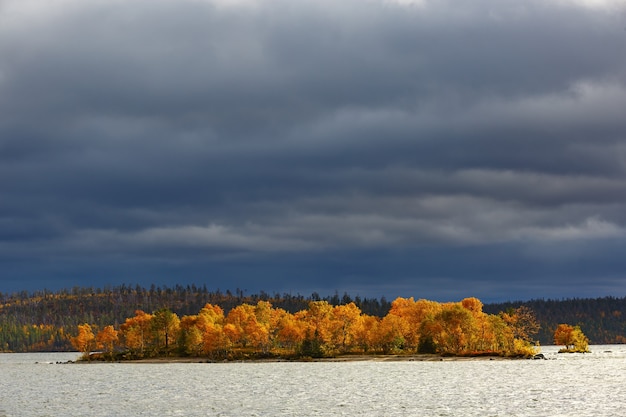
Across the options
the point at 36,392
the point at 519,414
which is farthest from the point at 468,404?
the point at 36,392

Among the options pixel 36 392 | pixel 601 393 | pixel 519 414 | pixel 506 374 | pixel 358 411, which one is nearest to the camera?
pixel 519 414

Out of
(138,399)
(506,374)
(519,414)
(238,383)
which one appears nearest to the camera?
(519,414)

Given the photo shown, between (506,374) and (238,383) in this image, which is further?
(506,374)

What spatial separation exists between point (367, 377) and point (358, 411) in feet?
266

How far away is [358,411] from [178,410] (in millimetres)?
23217

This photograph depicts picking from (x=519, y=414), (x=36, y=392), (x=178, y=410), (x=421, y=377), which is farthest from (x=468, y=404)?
(x=36, y=392)

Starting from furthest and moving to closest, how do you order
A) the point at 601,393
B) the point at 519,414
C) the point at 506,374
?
the point at 506,374, the point at 601,393, the point at 519,414

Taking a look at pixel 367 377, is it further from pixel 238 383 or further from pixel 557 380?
pixel 557 380

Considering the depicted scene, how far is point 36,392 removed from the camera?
140 metres

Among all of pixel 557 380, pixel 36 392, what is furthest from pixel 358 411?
pixel 36 392

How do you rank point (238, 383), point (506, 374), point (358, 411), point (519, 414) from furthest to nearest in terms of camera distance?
point (506, 374) < point (238, 383) < point (358, 411) < point (519, 414)

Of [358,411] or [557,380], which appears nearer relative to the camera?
[358,411]

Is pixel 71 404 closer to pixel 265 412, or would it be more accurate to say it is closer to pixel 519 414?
pixel 265 412

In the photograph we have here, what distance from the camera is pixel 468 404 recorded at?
96.8 metres
